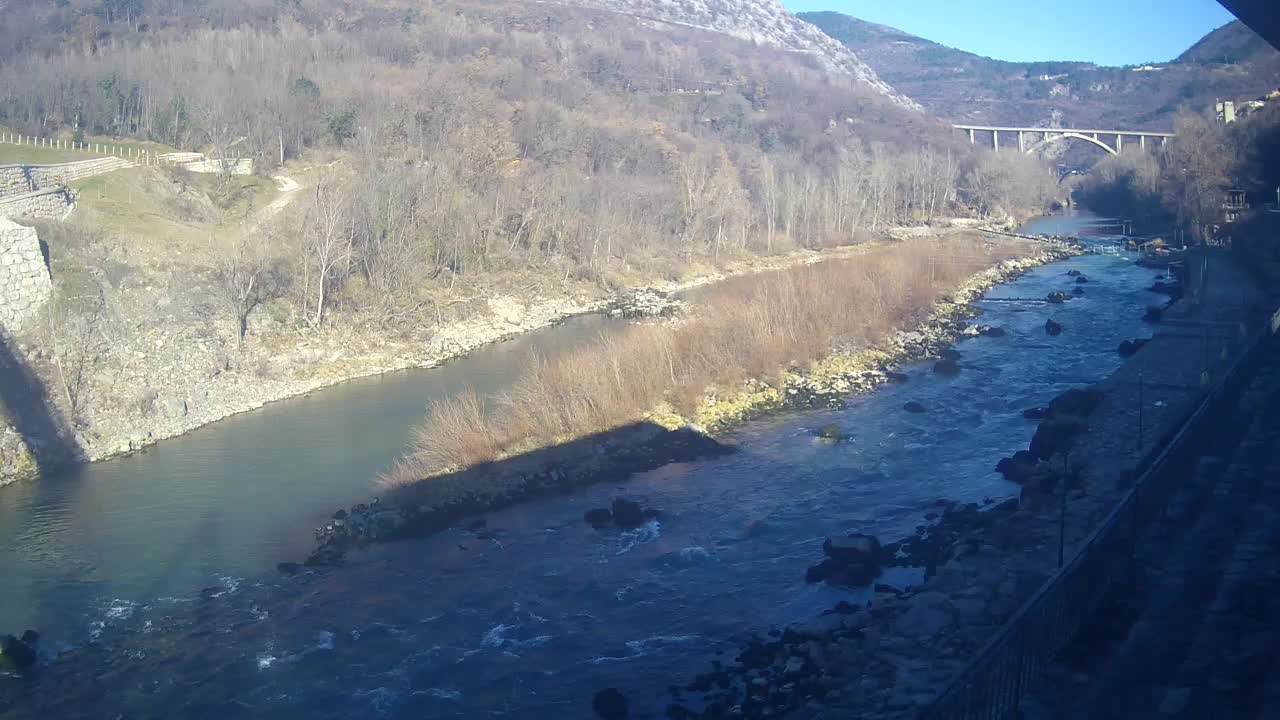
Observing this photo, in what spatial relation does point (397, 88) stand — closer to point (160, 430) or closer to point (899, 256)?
point (899, 256)

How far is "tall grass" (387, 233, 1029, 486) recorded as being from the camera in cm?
1298

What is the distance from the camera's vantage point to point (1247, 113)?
33.6 metres

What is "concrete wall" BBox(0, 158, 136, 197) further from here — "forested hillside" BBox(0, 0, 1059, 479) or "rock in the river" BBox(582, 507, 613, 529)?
"rock in the river" BBox(582, 507, 613, 529)

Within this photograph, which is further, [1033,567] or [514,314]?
[514,314]

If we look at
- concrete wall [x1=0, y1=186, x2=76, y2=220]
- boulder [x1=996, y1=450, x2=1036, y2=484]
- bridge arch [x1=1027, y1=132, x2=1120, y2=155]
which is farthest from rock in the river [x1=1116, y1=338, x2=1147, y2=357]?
bridge arch [x1=1027, y1=132, x2=1120, y2=155]

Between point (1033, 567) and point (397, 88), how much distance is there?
102ft

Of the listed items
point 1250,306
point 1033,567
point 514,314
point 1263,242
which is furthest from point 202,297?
point 1263,242

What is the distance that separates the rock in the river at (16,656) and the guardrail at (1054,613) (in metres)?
7.60

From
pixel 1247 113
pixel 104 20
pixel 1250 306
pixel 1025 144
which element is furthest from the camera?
pixel 1025 144

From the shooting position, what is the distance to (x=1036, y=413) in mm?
14164

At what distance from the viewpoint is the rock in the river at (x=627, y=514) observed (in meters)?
10.6

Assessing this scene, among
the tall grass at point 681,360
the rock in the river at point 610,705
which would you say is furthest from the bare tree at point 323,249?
the rock in the river at point 610,705

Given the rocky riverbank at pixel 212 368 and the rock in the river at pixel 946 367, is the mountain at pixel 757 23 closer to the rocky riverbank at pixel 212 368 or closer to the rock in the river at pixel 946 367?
the rocky riverbank at pixel 212 368

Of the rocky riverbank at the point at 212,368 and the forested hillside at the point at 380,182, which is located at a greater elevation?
the forested hillside at the point at 380,182
